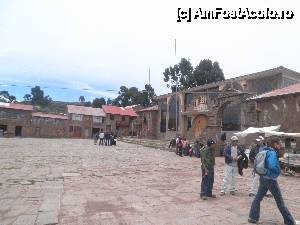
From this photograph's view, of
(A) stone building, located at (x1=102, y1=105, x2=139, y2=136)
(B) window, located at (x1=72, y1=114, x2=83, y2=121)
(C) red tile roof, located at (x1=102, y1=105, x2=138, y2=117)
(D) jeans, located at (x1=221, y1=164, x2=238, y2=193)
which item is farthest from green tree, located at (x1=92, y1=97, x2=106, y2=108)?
(D) jeans, located at (x1=221, y1=164, x2=238, y2=193)

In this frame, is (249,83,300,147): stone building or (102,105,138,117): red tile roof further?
(102,105,138,117): red tile roof

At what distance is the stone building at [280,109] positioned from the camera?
22953 millimetres

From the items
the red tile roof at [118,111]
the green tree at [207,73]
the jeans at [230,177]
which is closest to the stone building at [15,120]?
the red tile roof at [118,111]

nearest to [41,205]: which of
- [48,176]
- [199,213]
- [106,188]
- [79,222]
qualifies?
[79,222]

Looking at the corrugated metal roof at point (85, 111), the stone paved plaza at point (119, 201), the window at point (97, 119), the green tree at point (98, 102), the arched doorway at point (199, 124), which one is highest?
the green tree at point (98, 102)

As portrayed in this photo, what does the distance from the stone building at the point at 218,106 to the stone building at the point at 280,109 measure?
481mm

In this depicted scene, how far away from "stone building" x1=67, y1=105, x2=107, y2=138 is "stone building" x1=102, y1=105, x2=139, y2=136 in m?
1.05

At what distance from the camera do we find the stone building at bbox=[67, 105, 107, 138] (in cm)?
7219

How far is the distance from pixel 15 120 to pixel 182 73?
1237 inches

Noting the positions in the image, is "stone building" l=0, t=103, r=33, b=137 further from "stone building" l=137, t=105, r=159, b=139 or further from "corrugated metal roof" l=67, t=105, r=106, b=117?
"stone building" l=137, t=105, r=159, b=139

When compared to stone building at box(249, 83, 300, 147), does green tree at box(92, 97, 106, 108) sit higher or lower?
higher

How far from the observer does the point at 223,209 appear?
8711 mm

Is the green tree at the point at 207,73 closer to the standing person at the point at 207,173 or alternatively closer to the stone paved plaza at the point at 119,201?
the stone paved plaza at the point at 119,201

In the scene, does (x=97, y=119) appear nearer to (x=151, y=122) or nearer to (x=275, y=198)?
(x=151, y=122)
